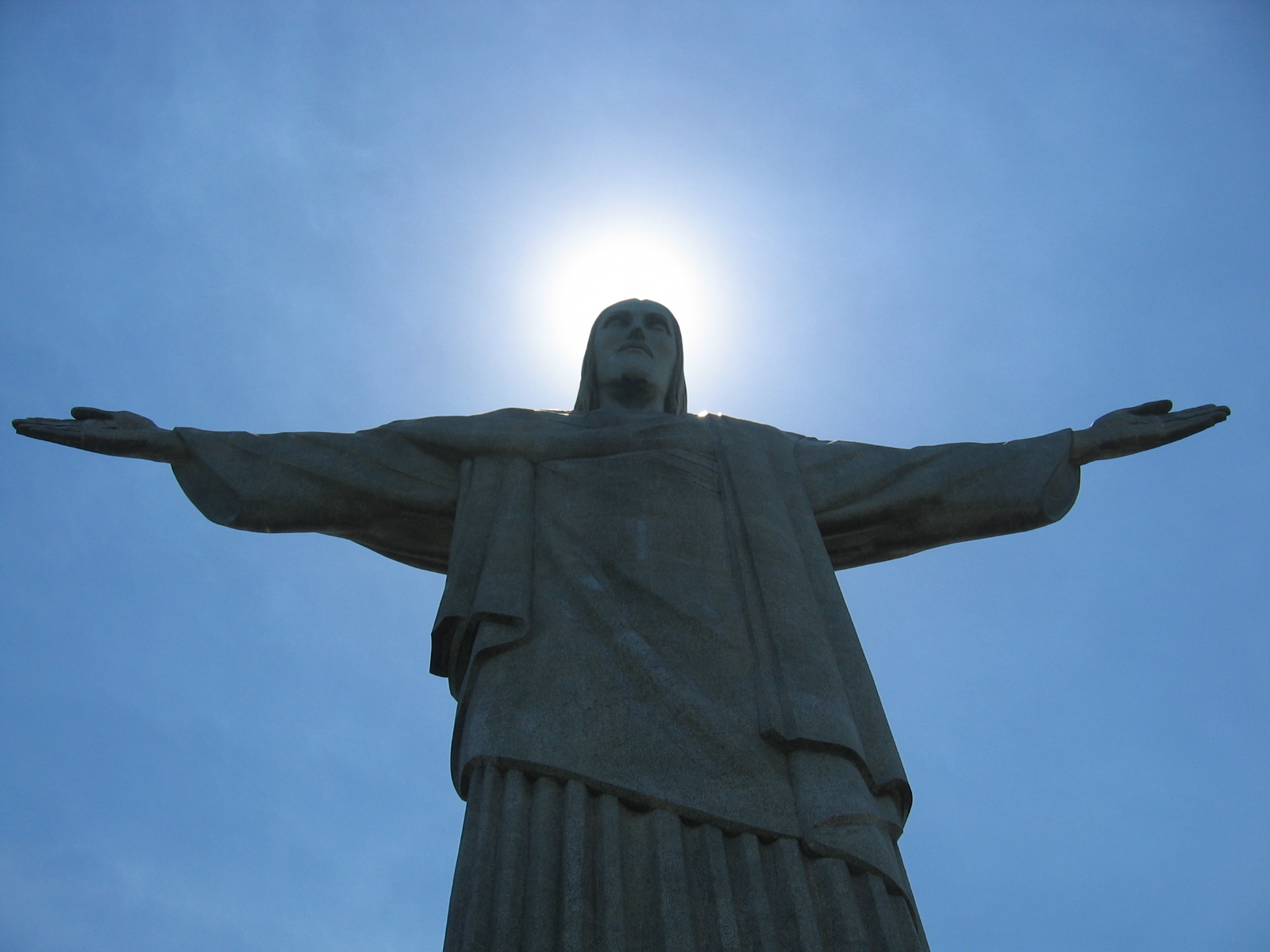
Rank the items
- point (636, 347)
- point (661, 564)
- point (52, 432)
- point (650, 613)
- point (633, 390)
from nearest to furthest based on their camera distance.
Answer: point (650, 613), point (661, 564), point (52, 432), point (633, 390), point (636, 347)

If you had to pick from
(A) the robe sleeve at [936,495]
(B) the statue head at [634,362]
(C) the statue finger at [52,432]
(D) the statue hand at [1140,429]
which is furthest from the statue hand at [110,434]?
(D) the statue hand at [1140,429]

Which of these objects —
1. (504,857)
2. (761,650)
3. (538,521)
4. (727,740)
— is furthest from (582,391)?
(504,857)

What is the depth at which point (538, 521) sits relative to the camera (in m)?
Answer: 7.52

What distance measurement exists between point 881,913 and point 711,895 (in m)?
0.71

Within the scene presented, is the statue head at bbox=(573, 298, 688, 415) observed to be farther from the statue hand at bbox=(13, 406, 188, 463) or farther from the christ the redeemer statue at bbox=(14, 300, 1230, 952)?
the statue hand at bbox=(13, 406, 188, 463)

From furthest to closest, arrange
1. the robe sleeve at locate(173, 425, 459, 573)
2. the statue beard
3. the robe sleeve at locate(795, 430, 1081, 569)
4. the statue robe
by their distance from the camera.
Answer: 1. the statue beard
2. the robe sleeve at locate(795, 430, 1081, 569)
3. the robe sleeve at locate(173, 425, 459, 573)
4. the statue robe

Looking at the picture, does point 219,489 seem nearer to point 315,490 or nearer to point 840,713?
point 315,490

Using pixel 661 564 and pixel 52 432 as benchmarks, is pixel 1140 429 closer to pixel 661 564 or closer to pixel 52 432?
pixel 661 564

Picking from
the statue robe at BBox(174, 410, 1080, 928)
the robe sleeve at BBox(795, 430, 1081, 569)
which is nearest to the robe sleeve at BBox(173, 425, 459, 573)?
the statue robe at BBox(174, 410, 1080, 928)

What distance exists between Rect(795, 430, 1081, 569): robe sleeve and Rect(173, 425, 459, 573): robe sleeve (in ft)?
7.91

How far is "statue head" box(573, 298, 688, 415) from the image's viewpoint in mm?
9312

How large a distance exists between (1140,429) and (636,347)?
3464 mm

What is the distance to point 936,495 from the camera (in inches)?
328

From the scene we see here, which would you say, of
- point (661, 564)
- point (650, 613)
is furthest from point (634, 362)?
point (650, 613)
